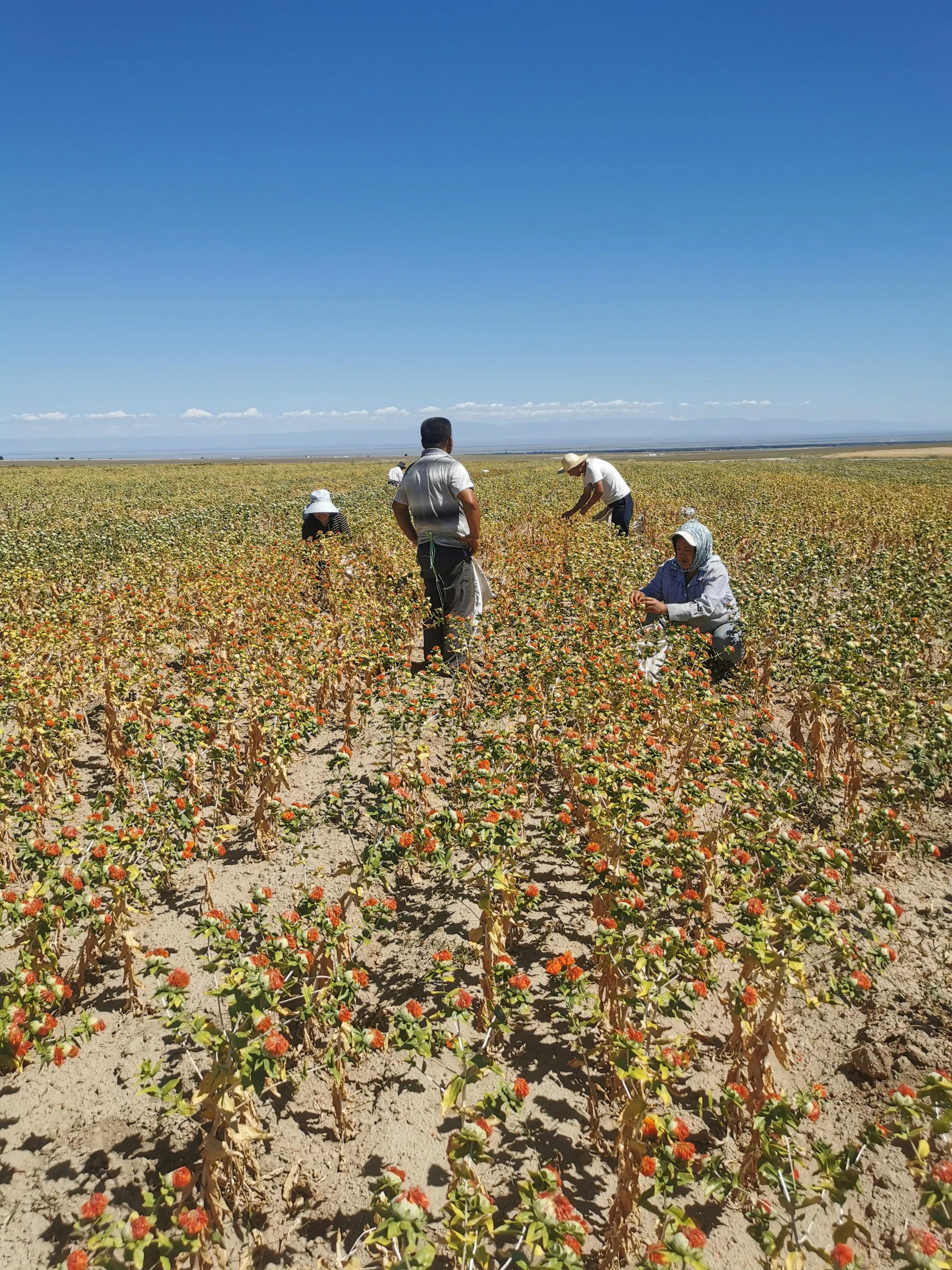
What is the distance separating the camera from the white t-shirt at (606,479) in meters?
9.91

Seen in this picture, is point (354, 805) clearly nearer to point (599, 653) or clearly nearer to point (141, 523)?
point (599, 653)

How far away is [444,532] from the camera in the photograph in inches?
239

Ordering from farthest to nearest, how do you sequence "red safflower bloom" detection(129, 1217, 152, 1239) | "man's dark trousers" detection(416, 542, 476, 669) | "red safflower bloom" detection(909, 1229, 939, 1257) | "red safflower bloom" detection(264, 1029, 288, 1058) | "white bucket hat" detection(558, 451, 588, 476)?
1. "white bucket hat" detection(558, 451, 588, 476)
2. "man's dark trousers" detection(416, 542, 476, 669)
3. "red safflower bloom" detection(264, 1029, 288, 1058)
4. "red safflower bloom" detection(129, 1217, 152, 1239)
5. "red safflower bloom" detection(909, 1229, 939, 1257)

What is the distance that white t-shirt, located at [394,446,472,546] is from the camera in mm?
5828

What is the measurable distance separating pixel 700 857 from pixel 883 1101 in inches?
42.6

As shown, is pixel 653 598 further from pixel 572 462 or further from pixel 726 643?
pixel 572 462

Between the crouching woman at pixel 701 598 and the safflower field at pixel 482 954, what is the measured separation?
0.30m

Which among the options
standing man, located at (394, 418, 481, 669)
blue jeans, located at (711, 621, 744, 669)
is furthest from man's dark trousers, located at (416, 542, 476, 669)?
blue jeans, located at (711, 621, 744, 669)

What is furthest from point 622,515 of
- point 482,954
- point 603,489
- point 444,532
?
point 482,954

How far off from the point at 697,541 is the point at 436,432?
2597 mm

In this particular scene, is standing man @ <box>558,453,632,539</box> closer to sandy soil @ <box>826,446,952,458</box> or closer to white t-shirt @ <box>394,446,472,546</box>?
white t-shirt @ <box>394,446,472,546</box>

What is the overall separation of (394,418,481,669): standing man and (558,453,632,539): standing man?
4.05m

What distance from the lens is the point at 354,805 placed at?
4.51 m

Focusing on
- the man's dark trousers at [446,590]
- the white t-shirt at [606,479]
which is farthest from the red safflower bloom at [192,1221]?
the white t-shirt at [606,479]
